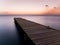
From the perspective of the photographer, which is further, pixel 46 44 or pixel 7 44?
pixel 7 44

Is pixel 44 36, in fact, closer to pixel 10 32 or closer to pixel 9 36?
pixel 9 36

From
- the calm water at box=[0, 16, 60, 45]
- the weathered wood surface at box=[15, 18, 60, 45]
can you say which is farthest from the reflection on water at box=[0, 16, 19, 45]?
the weathered wood surface at box=[15, 18, 60, 45]

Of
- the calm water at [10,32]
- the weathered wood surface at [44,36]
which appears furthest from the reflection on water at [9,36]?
the weathered wood surface at [44,36]

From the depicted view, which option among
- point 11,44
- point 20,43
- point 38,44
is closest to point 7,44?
point 11,44

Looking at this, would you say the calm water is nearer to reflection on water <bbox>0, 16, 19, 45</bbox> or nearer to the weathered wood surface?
reflection on water <bbox>0, 16, 19, 45</bbox>

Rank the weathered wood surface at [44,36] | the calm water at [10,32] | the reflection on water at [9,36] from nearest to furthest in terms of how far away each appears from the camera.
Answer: the weathered wood surface at [44,36] → the reflection on water at [9,36] → the calm water at [10,32]

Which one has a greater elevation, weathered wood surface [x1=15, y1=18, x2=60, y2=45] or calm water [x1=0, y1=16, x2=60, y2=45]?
weathered wood surface [x1=15, y1=18, x2=60, y2=45]

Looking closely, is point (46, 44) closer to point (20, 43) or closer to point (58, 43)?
point (58, 43)

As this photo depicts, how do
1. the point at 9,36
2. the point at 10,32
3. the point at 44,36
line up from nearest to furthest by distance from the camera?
the point at 44,36, the point at 9,36, the point at 10,32

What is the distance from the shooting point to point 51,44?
11.0 ft

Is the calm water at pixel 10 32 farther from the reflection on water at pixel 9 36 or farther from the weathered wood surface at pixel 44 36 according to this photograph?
the weathered wood surface at pixel 44 36

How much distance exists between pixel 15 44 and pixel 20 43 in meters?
0.35

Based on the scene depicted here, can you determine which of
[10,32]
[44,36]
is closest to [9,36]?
[10,32]

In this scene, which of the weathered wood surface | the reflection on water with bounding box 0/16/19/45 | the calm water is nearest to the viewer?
the weathered wood surface
